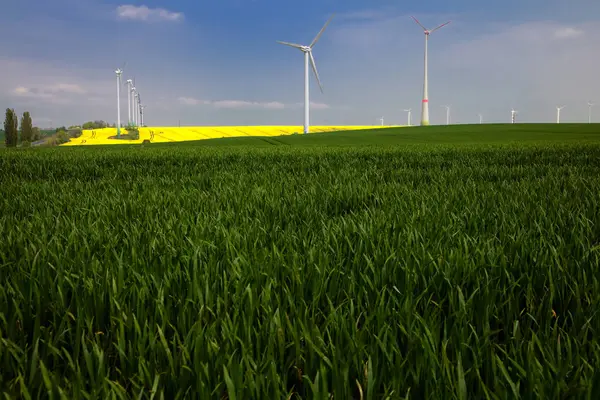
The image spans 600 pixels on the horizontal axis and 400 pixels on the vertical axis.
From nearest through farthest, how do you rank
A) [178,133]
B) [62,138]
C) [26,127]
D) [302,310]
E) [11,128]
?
[302,310], [62,138], [178,133], [11,128], [26,127]

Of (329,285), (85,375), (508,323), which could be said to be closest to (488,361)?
(508,323)

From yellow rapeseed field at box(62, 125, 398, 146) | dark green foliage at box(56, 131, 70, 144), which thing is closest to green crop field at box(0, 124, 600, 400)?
yellow rapeseed field at box(62, 125, 398, 146)

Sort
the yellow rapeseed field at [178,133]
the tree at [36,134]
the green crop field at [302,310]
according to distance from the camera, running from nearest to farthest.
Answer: the green crop field at [302,310] → the yellow rapeseed field at [178,133] → the tree at [36,134]

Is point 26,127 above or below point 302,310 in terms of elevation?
above

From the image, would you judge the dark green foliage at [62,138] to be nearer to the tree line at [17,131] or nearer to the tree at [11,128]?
the tree line at [17,131]

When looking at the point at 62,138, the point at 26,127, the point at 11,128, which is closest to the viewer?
the point at 62,138

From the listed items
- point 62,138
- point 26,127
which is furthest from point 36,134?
point 62,138

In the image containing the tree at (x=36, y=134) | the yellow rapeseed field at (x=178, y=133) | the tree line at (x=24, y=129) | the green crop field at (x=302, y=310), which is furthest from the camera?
the tree at (x=36, y=134)

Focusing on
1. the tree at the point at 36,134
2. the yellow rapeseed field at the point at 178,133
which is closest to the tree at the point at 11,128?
the tree at the point at 36,134

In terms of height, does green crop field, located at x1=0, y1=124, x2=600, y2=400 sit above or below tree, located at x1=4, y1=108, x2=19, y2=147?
below

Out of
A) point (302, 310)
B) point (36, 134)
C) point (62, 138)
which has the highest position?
point (36, 134)

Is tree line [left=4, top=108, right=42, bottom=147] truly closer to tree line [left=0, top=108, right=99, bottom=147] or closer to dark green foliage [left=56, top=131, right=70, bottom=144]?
tree line [left=0, top=108, right=99, bottom=147]

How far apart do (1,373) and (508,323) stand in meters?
1.42

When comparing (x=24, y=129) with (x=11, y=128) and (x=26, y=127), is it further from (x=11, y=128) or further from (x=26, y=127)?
(x=11, y=128)
